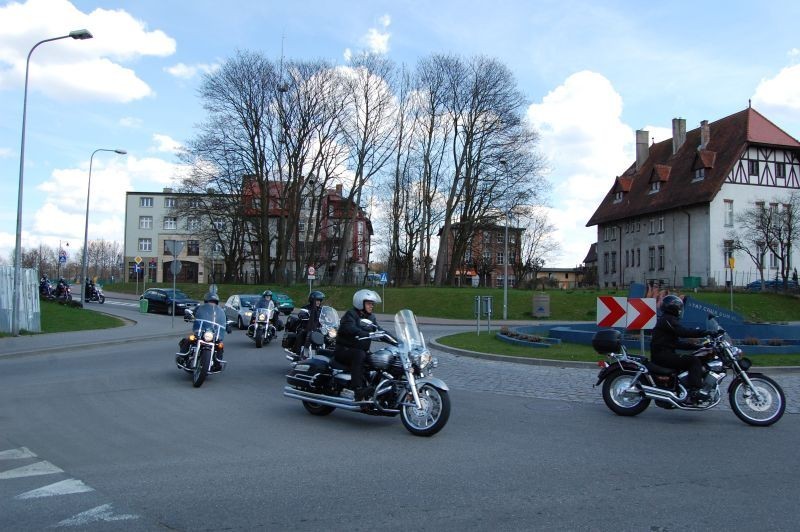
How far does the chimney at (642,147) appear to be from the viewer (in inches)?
2677

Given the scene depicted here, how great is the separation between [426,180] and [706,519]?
165 ft

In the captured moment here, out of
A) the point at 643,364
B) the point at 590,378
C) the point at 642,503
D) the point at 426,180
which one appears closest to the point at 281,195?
the point at 426,180

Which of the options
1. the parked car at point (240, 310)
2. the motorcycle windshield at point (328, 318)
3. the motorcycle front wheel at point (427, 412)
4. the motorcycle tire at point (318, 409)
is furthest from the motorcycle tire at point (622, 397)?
the parked car at point (240, 310)

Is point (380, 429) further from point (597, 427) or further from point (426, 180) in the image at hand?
point (426, 180)

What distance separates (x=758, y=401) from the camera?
8469 millimetres

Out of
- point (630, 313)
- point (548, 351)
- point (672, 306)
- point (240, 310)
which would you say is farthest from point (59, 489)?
point (240, 310)

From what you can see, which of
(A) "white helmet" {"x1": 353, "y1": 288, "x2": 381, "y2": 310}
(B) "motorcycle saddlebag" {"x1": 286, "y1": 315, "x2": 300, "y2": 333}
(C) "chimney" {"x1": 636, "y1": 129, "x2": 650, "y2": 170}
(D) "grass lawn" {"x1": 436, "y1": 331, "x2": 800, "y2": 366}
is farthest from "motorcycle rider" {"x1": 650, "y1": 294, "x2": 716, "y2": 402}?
(C) "chimney" {"x1": 636, "y1": 129, "x2": 650, "y2": 170}

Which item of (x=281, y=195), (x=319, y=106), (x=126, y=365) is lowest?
(x=126, y=365)

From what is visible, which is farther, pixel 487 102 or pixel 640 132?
pixel 640 132

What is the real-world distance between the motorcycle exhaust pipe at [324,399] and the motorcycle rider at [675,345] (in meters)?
4.13

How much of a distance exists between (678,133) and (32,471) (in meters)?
64.6

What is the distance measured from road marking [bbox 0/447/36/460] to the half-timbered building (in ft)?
160

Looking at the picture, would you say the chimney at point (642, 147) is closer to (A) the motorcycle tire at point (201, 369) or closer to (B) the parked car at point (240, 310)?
(B) the parked car at point (240, 310)

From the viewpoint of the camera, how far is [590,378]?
1308 centimetres
